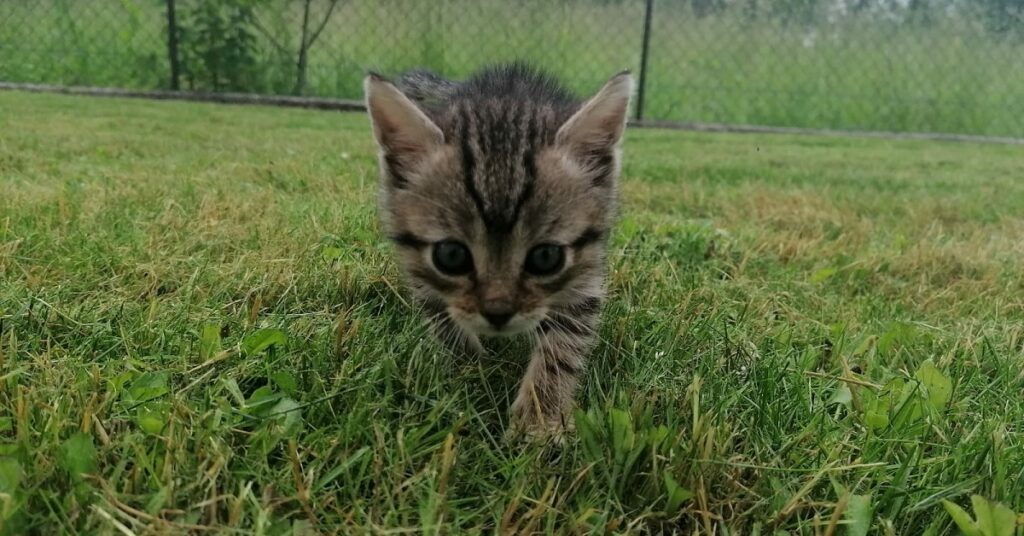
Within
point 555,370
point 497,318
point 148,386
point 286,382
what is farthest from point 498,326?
point 148,386

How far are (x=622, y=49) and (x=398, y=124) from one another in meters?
8.82

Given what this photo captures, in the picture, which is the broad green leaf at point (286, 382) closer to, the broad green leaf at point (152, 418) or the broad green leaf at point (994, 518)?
the broad green leaf at point (152, 418)

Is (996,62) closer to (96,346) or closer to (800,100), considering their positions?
(800,100)

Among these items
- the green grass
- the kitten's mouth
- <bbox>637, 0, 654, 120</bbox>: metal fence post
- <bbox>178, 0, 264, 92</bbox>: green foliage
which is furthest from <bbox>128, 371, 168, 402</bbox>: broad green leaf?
<bbox>637, 0, 654, 120</bbox>: metal fence post

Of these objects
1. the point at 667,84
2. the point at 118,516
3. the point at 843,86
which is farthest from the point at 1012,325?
the point at 843,86

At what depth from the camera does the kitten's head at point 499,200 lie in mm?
1908

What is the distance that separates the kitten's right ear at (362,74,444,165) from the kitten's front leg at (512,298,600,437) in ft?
2.06

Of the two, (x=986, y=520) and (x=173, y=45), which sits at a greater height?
(x=173, y=45)

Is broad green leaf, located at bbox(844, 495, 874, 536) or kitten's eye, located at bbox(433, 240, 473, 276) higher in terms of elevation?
kitten's eye, located at bbox(433, 240, 473, 276)

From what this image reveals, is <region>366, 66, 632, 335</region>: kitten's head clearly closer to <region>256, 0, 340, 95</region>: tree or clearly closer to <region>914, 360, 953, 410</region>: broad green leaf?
<region>914, 360, 953, 410</region>: broad green leaf

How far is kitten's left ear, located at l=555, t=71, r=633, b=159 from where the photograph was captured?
6.73ft

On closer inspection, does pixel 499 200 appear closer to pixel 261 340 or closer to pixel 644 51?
pixel 261 340

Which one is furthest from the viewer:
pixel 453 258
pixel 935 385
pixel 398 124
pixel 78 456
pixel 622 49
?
pixel 622 49

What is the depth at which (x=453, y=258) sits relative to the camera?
1972 mm
